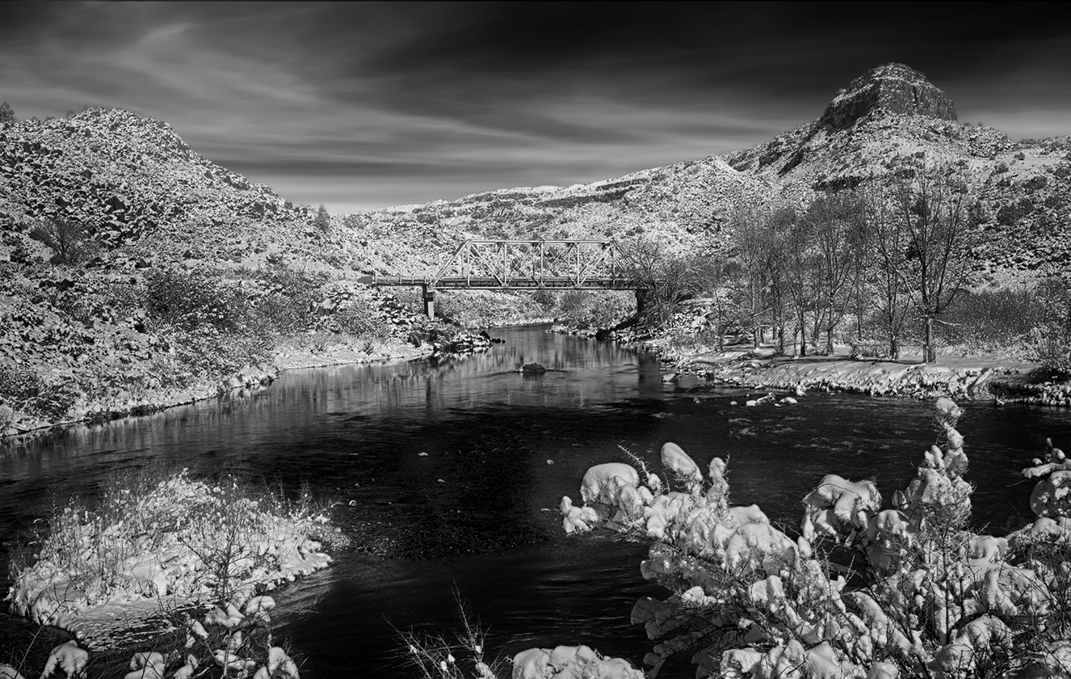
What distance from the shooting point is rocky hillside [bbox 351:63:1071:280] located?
7200 cm

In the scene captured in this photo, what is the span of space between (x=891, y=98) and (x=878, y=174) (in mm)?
49464

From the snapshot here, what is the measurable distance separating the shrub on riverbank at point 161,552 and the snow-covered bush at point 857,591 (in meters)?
8.59

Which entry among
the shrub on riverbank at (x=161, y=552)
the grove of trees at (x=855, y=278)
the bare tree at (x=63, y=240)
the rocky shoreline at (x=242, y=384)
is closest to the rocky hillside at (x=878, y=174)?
the grove of trees at (x=855, y=278)

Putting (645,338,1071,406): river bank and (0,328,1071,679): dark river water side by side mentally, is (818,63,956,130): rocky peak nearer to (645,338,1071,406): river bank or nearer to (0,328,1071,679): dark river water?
(645,338,1071,406): river bank

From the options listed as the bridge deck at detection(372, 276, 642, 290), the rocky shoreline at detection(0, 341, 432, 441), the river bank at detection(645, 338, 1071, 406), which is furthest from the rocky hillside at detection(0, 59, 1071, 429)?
the river bank at detection(645, 338, 1071, 406)

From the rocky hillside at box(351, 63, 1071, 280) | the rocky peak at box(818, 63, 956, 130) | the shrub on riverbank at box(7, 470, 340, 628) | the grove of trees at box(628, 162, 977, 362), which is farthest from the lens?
the rocky peak at box(818, 63, 956, 130)

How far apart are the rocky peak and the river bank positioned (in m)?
136

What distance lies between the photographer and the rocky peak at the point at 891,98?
522 ft

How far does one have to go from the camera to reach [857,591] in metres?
5.76

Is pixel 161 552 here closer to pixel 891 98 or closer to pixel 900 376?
pixel 900 376

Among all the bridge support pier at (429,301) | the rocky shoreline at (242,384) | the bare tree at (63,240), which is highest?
the bare tree at (63,240)

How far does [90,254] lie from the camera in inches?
2719

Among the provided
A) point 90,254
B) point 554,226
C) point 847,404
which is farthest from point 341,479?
point 554,226

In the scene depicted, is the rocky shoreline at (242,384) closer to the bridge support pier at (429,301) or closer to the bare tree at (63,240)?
the bridge support pier at (429,301)
